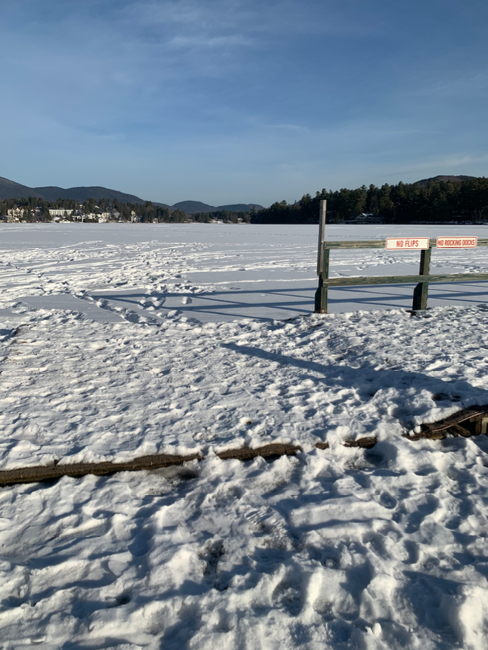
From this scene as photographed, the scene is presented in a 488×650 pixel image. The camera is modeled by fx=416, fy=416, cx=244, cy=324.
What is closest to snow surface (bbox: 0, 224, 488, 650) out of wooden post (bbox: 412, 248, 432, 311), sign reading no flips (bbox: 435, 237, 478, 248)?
wooden post (bbox: 412, 248, 432, 311)

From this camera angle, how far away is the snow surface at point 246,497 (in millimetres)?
1873

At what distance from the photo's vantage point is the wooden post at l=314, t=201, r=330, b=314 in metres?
6.75

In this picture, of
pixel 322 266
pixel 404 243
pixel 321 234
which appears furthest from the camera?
pixel 322 266

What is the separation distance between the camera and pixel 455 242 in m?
6.79

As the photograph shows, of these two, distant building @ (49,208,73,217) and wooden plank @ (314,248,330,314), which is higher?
distant building @ (49,208,73,217)

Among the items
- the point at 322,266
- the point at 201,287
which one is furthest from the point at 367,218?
the point at 322,266

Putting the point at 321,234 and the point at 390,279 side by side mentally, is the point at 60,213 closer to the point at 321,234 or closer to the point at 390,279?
the point at 321,234

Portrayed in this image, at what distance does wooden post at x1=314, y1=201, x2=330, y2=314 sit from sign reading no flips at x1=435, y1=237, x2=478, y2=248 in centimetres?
180

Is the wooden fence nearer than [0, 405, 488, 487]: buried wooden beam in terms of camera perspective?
No

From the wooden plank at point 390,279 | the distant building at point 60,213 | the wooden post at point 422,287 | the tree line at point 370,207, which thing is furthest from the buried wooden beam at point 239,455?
the distant building at point 60,213

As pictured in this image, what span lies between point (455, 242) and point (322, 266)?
85.9 inches

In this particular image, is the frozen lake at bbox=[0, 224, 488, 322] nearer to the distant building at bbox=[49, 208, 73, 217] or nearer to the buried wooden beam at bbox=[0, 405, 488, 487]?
the buried wooden beam at bbox=[0, 405, 488, 487]

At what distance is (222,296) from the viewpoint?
9125 millimetres

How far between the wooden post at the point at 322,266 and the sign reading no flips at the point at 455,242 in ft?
5.92
